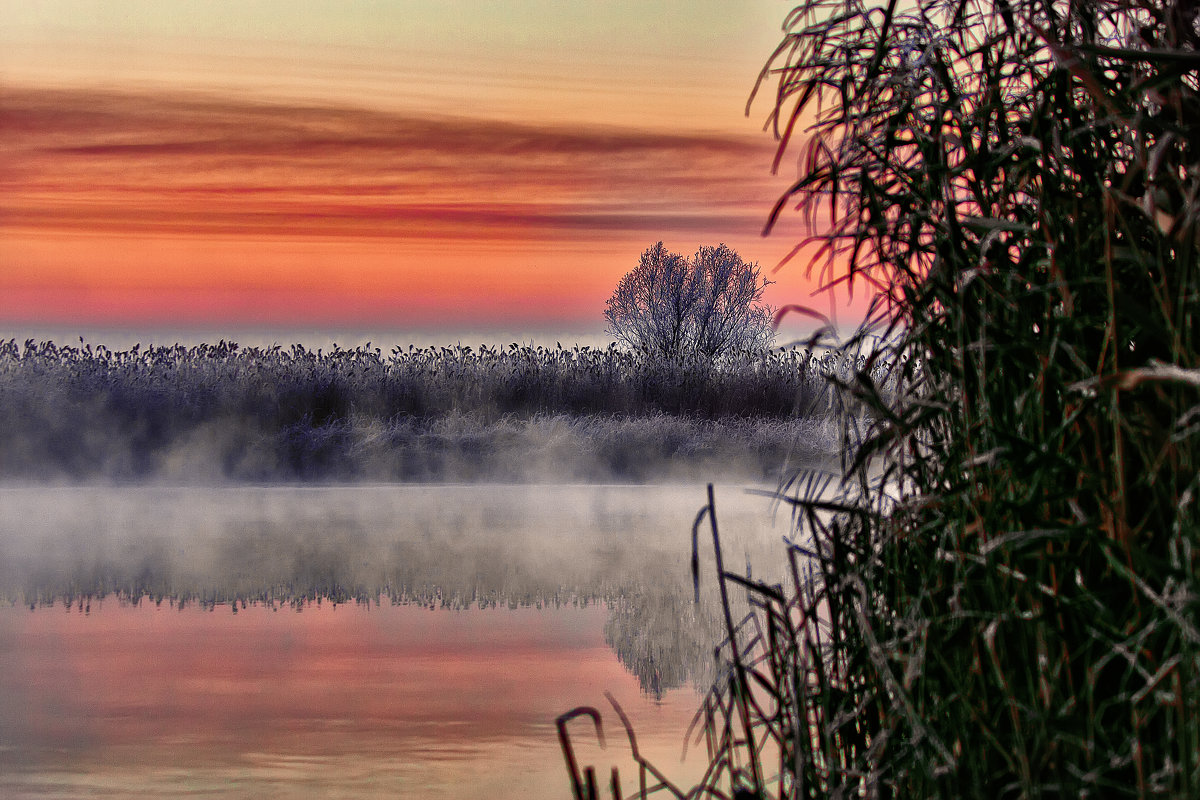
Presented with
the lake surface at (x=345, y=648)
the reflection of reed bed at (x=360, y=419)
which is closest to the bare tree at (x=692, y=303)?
the reflection of reed bed at (x=360, y=419)

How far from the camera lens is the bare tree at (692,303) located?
45.8ft

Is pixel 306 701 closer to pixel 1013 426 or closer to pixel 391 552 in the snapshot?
pixel 391 552

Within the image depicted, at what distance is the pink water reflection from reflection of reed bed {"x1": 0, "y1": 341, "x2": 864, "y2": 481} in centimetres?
395

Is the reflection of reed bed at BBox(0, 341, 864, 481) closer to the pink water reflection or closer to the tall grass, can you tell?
the pink water reflection

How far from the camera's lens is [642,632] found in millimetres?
3826

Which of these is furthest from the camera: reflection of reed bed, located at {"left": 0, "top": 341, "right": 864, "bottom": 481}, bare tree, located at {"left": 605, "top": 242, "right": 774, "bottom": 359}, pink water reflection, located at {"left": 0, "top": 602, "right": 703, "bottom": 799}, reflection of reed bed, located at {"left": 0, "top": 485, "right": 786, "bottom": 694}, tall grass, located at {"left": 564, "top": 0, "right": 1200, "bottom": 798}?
bare tree, located at {"left": 605, "top": 242, "right": 774, "bottom": 359}

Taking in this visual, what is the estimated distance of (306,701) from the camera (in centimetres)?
321

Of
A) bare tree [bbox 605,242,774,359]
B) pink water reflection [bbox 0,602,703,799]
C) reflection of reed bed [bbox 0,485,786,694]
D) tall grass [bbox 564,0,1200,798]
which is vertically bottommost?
pink water reflection [bbox 0,602,703,799]

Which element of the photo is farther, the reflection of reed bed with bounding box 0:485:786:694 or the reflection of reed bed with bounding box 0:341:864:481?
the reflection of reed bed with bounding box 0:341:864:481

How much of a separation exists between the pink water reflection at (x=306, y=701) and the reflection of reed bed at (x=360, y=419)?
13.0ft

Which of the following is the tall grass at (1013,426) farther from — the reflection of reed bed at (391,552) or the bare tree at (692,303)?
the bare tree at (692,303)

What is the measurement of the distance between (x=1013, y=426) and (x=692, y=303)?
13038 mm

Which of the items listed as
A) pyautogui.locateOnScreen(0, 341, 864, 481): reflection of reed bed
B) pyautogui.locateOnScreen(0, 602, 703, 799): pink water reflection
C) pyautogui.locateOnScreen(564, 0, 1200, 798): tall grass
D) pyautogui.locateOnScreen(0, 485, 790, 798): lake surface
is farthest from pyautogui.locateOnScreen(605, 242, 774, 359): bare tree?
pyautogui.locateOnScreen(564, 0, 1200, 798): tall grass

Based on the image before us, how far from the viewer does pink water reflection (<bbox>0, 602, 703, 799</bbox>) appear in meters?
2.57
